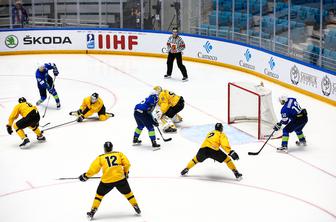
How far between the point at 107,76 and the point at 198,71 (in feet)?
8.44

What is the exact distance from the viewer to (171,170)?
1162cm

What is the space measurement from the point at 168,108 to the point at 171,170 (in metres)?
2.37

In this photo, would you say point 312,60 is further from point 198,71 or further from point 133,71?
point 133,71

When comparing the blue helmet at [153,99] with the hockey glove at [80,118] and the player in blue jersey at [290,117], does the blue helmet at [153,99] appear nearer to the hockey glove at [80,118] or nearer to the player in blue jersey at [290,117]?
the player in blue jersey at [290,117]

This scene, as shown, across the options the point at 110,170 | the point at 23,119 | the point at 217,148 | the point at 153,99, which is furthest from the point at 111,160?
the point at 23,119

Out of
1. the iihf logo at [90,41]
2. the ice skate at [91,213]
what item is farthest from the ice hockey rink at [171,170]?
the iihf logo at [90,41]

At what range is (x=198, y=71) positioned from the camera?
1941 centimetres

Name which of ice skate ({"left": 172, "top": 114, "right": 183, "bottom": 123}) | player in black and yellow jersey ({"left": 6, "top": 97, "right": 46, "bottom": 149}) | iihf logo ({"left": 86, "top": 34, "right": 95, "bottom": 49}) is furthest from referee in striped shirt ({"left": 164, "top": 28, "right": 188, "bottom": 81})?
player in black and yellow jersey ({"left": 6, "top": 97, "right": 46, "bottom": 149})

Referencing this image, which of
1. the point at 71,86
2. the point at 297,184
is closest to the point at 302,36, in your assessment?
the point at 71,86

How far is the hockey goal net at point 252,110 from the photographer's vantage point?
525 inches

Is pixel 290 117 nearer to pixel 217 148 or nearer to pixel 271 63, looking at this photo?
pixel 217 148

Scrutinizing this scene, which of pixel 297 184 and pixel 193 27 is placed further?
pixel 193 27

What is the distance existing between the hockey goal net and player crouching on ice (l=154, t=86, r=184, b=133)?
1.17 m

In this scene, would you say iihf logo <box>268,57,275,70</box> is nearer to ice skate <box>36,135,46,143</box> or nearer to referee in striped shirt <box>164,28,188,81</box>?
referee in striped shirt <box>164,28,188,81</box>
